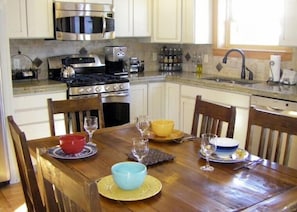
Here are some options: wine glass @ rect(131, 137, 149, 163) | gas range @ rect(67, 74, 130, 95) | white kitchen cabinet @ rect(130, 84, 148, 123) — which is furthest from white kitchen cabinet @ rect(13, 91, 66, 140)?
wine glass @ rect(131, 137, 149, 163)

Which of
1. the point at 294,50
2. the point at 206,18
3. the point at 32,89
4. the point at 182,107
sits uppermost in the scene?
the point at 206,18

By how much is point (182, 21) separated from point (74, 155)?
2.88 m

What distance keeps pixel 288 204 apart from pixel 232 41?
11.3 feet

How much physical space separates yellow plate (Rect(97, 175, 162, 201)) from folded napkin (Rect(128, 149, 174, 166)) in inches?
9.0

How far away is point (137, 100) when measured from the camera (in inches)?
173

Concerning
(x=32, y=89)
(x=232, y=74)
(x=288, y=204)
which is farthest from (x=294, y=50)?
(x=288, y=204)

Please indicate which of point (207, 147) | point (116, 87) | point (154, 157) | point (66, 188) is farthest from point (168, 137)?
point (116, 87)

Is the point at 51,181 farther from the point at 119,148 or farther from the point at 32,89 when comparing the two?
the point at 32,89

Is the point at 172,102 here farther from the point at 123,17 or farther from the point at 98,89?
the point at 123,17

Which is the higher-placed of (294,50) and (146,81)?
(294,50)

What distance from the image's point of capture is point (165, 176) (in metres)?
1.73

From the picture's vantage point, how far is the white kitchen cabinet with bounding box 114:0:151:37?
442 centimetres

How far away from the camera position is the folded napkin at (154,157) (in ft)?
6.20

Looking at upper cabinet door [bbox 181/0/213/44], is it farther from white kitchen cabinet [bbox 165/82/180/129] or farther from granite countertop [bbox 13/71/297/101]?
white kitchen cabinet [bbox 165/82/180/129]
